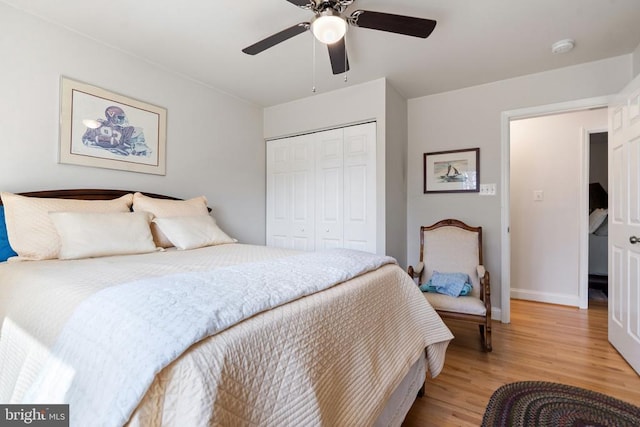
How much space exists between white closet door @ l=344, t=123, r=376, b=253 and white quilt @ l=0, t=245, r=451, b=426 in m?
1.47

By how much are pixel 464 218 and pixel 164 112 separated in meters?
3.16

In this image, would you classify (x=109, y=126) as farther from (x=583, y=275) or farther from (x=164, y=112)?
(x=583, y=275)

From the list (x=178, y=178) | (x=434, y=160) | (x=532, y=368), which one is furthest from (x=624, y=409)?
(x=178, y=178)

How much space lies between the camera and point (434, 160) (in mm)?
3355

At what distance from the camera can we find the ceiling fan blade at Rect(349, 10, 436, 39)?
1.61 m

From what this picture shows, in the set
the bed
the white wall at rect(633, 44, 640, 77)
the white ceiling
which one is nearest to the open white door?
the white wall at rect(633, 44, 640, 77)

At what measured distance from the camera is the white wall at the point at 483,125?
2.66 metres

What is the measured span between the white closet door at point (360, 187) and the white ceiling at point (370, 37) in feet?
1.86

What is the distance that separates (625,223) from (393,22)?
2.16 m

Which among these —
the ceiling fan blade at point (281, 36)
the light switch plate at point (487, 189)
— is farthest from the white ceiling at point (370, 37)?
the light switch plate at point (487, 189)

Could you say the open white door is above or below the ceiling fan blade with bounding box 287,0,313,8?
below

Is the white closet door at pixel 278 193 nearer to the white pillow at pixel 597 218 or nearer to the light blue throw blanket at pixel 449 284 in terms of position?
the light blue throw blanket at pixel 449 284

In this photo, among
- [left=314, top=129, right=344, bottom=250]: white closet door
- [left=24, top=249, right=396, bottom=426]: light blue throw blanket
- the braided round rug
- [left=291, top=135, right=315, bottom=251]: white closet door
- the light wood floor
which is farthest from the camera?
[left=291, top=135, right=315, bottom=251]: white closet door

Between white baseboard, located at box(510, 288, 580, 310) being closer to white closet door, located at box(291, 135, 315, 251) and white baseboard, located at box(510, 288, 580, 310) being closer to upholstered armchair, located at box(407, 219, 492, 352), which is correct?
upholstered armchair, located at box(407, 219, 492, 352)
